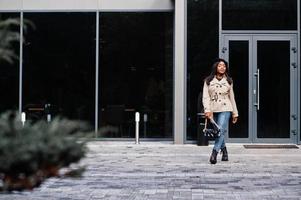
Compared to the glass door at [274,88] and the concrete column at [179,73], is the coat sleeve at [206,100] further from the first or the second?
the glass door at [274,88]

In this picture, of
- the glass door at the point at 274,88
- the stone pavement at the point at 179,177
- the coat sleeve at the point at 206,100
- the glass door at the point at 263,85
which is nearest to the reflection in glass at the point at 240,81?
the glass door at the point at 263,85

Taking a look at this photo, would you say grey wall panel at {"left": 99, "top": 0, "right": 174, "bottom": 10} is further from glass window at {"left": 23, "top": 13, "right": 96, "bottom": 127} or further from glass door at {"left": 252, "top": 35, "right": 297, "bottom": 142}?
glass door at {"left": 252, "top": 35, "right": 297, "bottom": 142}

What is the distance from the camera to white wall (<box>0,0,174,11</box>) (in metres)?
16.9

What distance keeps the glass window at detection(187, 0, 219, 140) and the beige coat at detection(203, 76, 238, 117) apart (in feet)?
14.7

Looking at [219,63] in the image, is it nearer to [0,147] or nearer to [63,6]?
[63,6]

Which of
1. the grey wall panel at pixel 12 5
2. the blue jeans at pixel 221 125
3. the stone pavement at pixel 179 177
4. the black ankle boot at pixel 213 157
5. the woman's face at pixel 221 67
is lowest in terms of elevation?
the stone pavement at pixel 179 177

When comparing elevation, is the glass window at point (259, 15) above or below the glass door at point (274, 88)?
above

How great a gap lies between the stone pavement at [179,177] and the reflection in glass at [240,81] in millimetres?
1540

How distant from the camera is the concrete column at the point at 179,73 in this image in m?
15.7

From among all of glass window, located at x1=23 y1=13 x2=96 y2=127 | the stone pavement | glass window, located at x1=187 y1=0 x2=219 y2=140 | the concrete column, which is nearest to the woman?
the stone pavement

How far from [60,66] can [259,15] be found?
5642mm

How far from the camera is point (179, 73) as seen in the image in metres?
15.7

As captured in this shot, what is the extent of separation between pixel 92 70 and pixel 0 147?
549 inches

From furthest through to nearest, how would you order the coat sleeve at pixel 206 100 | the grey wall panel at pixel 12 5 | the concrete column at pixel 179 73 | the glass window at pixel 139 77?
the grey wall panel at pixel 12 5 < the glass window at pixel 139 77 < the concrete column at pixel 179 73 < the coat sleeve at pixel 206 100
